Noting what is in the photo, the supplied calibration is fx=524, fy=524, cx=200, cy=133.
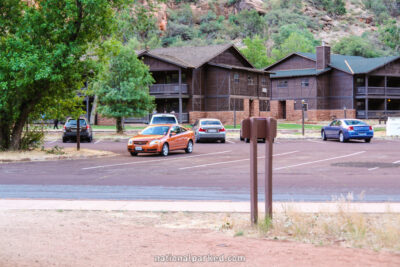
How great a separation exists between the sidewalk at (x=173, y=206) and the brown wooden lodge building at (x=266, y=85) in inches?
1766

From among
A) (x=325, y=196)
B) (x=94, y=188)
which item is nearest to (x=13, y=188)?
(x=94, y=188)

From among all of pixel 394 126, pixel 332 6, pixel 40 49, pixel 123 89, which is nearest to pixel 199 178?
pixel 40 49

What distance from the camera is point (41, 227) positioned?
8.35m

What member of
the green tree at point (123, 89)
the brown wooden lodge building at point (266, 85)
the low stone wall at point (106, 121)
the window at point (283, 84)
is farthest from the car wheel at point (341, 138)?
the window at point (283, 84)

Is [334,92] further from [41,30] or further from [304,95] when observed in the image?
[41,30]

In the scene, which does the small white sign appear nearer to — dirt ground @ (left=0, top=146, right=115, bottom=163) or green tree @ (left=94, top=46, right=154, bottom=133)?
green tree @ (left=94, top=46, right=154, bottom=133)

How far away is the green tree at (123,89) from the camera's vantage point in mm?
40906

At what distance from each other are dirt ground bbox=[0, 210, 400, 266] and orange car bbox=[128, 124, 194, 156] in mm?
13342

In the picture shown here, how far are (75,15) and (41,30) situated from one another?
4.95 feet

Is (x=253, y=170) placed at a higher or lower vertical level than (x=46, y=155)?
higher

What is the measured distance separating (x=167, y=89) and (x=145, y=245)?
167 ft

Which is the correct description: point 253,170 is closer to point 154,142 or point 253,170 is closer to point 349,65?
point 154,142

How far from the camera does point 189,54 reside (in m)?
60.2

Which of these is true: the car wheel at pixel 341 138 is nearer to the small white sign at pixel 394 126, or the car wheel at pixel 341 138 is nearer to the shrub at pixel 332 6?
the small white sign at pixel 394 126
